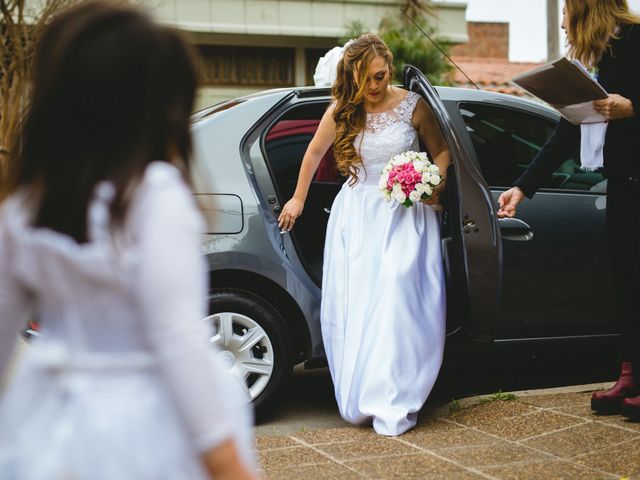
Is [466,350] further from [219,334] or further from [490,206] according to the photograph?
[219,334]

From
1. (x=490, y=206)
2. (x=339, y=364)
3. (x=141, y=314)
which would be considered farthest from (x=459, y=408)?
(x=141, y=314)

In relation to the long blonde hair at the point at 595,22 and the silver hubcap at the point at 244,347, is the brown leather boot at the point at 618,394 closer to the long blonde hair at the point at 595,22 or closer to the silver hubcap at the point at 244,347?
the long blonde hair at the point at 595,22

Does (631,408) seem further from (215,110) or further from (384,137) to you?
(215,110)

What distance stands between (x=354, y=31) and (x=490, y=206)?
30.7 ft

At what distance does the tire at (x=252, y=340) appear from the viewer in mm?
4617

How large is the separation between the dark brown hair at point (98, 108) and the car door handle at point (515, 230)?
3500mm

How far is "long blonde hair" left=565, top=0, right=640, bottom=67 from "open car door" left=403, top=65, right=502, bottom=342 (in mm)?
688

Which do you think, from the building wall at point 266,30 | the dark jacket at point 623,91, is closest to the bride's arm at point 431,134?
the dark jacket at point 623,91

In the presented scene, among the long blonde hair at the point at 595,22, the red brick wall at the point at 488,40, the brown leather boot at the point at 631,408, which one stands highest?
the red brick wall at the point at 488,40

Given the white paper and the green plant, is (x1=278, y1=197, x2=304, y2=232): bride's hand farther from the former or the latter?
the green plant

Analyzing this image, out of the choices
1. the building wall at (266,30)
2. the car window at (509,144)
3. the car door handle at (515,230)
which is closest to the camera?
the car door handle at (515,230)

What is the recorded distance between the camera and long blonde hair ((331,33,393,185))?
4.77 metres

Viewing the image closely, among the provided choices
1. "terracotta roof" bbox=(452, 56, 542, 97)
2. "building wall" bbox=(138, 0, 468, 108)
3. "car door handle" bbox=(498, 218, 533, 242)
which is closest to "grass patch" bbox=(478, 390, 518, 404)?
"car door handle" bbox=(498, 218, 533, 242)

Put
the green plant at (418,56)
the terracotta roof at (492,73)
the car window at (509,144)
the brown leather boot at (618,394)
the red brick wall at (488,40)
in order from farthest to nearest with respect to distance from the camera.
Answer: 1. the red brick wall at (488,40)
2. the terracotta roof at (492,73)
3. the green plant at (418,56)
4. the car window at (509,144)
5. the brown leather boot at (618,394)
